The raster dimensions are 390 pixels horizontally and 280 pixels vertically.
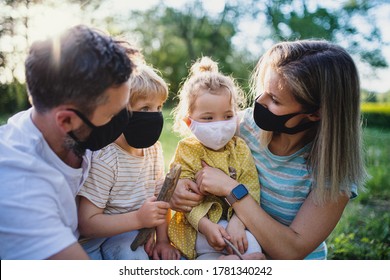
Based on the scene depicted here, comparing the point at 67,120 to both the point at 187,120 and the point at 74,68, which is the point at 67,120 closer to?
the point at 74,68

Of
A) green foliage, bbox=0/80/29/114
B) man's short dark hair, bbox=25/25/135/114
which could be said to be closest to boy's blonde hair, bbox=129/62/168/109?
man's short dark hair, bbox=25/25/135/114

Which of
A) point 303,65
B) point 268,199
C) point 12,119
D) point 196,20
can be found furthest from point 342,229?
point 196,20

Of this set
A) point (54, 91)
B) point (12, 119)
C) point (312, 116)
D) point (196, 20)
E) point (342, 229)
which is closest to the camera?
point (54, 91)

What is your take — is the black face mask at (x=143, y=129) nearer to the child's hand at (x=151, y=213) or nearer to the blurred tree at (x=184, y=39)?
the child's hand at (x=151, y=213)

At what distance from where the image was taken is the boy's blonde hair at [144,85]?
2.42 meters

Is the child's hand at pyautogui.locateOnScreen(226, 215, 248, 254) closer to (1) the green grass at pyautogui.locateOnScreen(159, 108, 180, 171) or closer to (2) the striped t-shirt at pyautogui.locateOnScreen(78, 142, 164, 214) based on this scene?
(2) the striped t-shirt at pyautogui.locateOnScreen(78, 142, 164, 214)

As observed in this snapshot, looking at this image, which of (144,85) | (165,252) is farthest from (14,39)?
(165,252)

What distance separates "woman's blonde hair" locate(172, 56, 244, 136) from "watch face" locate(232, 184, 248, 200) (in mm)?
483

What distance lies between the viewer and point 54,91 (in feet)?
6.25

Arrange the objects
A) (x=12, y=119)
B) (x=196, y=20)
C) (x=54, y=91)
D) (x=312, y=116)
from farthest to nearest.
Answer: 1. (x=196, y=20)
2. (x=312, y=116)
3. (x=12, y=119)
4. (x=54, y=91)

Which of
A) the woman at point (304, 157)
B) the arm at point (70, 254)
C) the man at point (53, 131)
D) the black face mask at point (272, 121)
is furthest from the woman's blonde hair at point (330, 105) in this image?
the arm at point (70, 254)

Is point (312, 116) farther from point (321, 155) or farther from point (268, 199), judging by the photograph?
point (268, 199)

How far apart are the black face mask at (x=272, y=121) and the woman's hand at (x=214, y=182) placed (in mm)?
370
